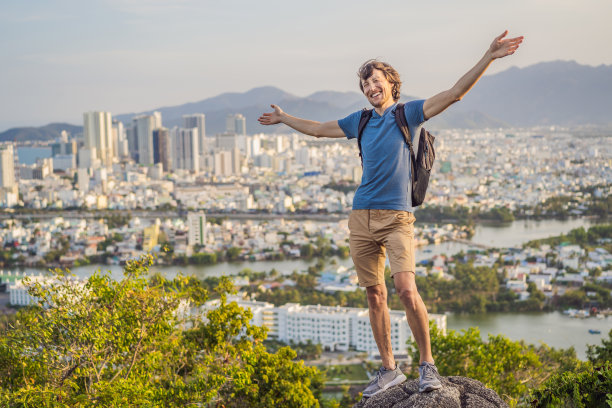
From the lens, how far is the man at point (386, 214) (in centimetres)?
131

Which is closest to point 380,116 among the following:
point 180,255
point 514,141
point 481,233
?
point 180,255

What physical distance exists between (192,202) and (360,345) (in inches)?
545

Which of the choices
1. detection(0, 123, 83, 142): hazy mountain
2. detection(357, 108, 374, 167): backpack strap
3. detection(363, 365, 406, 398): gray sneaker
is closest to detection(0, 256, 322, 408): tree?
detection(363, 365, 406, 398): gray sneaker

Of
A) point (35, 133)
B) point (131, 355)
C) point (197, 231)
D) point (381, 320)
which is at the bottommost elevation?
point (197, 231)

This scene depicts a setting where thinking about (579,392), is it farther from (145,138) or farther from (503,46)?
(145,138)

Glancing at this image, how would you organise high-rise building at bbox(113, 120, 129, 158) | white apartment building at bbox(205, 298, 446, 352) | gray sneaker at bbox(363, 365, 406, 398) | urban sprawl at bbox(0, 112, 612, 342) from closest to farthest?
gray sneaker at bbox(363, 365, 406, 398)
white apartment building at bbox(205, 298, 446, 352)
urban sprawl at bbox(0, 112, 612, 342)
high-rise building at bbox(113, 120, 129, 158)

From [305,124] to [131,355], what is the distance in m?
0.94

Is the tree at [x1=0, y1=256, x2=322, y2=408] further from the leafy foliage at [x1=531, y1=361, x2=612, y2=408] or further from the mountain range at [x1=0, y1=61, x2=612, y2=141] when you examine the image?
the mountain range at [x1=0, y1=61, x2=612, y2=141]

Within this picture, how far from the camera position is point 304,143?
38812 mm

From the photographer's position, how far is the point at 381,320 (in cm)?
141

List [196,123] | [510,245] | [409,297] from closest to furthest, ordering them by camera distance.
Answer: [409,297] < [510,245] < [196,123]

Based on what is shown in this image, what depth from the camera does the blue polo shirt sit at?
4.33ft

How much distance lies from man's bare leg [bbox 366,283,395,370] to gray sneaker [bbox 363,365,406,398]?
0.04 feet

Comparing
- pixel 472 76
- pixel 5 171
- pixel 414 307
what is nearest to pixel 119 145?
pixel 5 171
